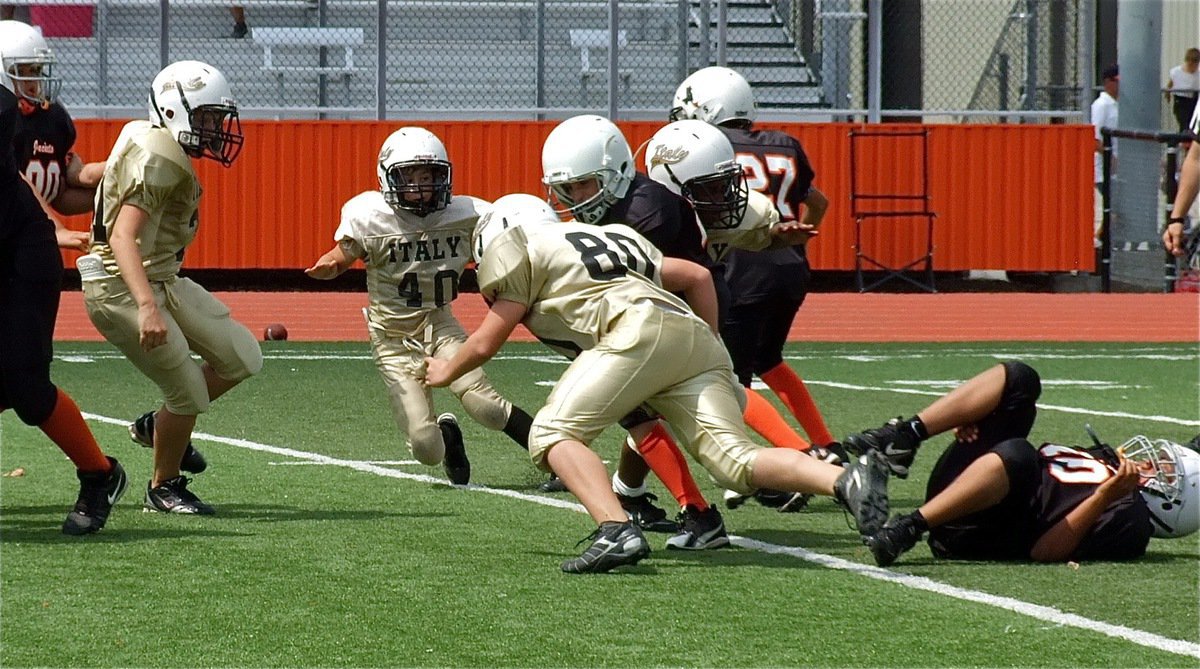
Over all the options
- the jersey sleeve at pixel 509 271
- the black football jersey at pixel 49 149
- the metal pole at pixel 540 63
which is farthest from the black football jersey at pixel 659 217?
the metal pole at pixel 540 63

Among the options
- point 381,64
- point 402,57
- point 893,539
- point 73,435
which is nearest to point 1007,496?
point 893,539

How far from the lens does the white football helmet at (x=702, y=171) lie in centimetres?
642

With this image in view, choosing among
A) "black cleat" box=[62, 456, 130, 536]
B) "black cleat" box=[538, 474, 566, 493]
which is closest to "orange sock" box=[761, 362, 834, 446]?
"black cleat" box=[538, 474, 566, 493]

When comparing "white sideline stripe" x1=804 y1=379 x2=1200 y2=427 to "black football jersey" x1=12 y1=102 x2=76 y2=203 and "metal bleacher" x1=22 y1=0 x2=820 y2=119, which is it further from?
"metal bleacher" x1=22 y1=0 x2=820 y2=119

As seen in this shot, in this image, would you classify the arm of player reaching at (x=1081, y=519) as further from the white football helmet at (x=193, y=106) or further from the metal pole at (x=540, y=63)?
the metal pole at (x=540, y=63)

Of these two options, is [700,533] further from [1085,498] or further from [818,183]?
[818,183]

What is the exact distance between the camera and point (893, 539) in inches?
209

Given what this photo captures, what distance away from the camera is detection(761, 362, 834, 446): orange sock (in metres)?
7.65

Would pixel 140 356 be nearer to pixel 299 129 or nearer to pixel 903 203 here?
pixel 299 129

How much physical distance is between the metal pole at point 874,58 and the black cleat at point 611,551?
12.3 m

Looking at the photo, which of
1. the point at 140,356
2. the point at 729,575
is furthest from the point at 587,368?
the point at 140,356

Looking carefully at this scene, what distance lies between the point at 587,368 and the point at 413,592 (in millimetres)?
880

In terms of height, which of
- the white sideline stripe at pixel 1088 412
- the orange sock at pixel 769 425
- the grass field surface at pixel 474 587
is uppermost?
the orange sock at pixel 769 425

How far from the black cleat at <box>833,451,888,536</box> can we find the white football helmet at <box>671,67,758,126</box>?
3.02m
